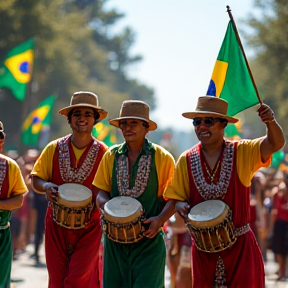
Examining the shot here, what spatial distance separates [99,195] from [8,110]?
38840 mm

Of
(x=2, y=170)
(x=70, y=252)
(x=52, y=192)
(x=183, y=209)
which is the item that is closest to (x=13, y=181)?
(x=2, y=170)

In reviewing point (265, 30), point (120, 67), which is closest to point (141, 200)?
point (265, 30)

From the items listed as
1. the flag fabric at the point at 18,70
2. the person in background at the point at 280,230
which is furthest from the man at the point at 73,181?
the flag fabric at the point at 18,70

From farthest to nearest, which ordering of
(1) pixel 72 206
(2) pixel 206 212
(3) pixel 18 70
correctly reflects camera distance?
(3) pixel 18 70 < (1) pixel 72 206 < (2) pixel 206 212

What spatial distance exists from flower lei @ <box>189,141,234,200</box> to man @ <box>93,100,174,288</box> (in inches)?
15.4

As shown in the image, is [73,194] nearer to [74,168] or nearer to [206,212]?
[74,168]

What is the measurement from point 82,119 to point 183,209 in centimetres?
196

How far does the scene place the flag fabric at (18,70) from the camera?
1717 cm

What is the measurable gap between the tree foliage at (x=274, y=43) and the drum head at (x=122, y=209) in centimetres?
2995

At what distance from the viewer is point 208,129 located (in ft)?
24.9

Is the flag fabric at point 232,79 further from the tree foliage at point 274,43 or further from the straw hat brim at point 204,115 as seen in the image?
the tree foliage at point 274,43

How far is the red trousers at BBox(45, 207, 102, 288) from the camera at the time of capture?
28.1ft

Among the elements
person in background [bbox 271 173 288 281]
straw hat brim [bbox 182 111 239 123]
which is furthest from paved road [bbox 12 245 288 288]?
straw hat brim [bbox 182 111 239 123]

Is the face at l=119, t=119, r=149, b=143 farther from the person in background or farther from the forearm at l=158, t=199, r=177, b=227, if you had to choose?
the person in background
